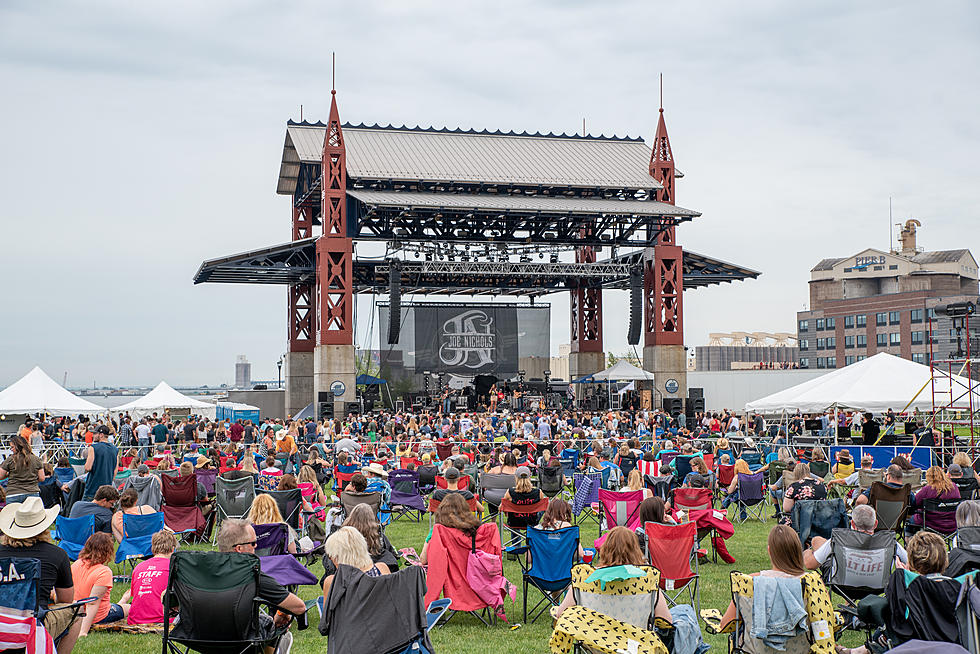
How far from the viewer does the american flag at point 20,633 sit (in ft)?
15.6

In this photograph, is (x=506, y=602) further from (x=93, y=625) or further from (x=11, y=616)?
(x=11, y=616)

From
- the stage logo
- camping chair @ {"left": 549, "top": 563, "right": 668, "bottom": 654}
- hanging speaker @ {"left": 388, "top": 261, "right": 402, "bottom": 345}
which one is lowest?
camping chair @ {"left": 549, "top": 563, "right": 668, "bottom": 654}

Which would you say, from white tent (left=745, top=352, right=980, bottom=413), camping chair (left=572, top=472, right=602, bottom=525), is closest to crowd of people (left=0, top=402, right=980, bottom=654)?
camping chair (left=572, top=472, right=602, bottom=525)

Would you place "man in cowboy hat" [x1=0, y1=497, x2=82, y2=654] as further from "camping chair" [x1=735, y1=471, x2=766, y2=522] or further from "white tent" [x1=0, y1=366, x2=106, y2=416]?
"white tent" [x1=0, y1=366, x2=106, y2=416]

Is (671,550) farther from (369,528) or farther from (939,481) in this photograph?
(939,481)

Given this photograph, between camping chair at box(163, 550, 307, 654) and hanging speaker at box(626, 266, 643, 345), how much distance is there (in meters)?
29.5

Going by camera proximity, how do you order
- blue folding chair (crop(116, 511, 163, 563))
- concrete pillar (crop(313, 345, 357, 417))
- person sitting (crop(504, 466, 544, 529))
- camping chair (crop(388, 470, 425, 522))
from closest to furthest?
blue folding chair (crop(116, 511, 163, 563)) → person sitting (crop(504, 466, 544, 529)) → camping chair (crop(388, 470, 425, 522)) → concrete pillar (crop(313, 345, 357, 417))

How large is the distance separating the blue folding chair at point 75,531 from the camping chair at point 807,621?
6.19 meters

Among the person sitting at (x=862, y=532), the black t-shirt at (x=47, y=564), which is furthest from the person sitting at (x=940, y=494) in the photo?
the black t-shirt at (x=47, y=564)

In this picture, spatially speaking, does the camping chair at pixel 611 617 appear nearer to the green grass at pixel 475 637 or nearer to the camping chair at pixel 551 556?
the green grass at pixel 475 637

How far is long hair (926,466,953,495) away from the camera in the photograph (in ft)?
31.8

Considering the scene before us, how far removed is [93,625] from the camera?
7.26 meters

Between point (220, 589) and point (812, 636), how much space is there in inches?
129

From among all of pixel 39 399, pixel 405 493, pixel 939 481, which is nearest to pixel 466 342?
pixel 39 399
